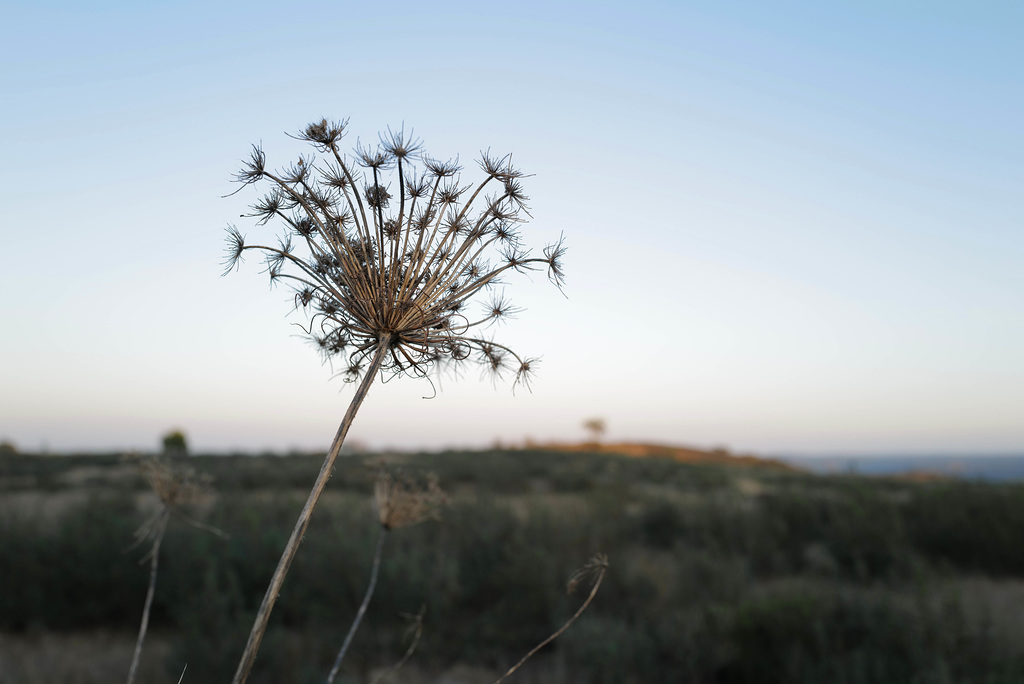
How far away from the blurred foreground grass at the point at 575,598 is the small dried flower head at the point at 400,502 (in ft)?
17.1

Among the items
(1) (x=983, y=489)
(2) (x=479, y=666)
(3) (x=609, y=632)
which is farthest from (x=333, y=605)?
(1) (x=983, y=489)

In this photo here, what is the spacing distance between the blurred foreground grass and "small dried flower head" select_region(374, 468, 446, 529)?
522 centimetres

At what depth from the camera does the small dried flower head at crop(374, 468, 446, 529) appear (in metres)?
2.52

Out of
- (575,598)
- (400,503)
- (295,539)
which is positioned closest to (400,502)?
(400,503)

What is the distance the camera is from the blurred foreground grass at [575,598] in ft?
22.9

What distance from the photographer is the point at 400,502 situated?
2.58 metres

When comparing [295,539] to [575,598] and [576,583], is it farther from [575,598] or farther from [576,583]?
[575,598]

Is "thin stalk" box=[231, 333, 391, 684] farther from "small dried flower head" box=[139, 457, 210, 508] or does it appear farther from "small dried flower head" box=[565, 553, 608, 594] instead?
"small dried flower head" box=[139, 457, 210, 508]

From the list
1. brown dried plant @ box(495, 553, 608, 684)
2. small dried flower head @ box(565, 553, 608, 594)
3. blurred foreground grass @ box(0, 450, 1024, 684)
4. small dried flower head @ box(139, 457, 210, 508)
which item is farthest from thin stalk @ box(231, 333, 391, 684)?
blurred foreground grass @ box(0, 450, 1024, 684)

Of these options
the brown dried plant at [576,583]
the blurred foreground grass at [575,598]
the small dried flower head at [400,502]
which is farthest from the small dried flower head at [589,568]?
the blurred foreground grass at [575,598]

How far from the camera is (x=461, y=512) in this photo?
1122 cm

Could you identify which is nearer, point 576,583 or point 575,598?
point 576,583

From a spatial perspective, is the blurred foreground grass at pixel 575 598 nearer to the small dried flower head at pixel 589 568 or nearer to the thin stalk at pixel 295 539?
the small dried flower head at pixel 589 568

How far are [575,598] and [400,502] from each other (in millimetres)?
7150
